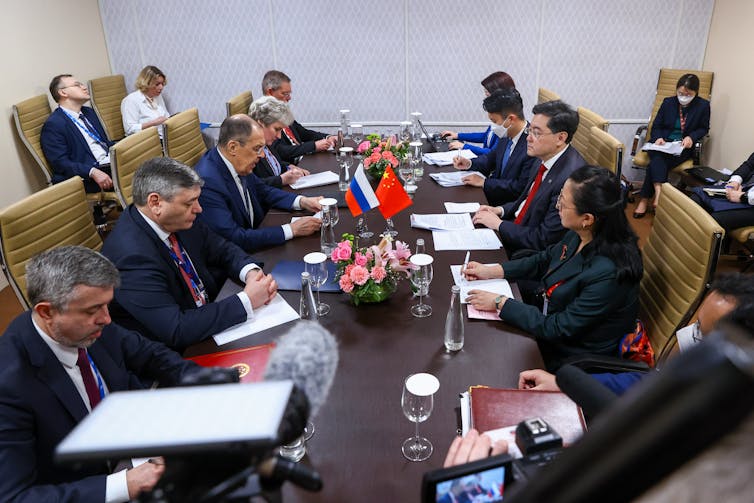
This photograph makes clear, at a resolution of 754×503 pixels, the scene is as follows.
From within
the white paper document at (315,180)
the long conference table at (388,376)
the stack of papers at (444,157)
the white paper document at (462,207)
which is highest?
the stack of papers at (444,157)

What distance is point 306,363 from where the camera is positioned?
0.68 metres

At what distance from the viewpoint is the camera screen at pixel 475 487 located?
97 cm

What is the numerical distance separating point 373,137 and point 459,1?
2.40m

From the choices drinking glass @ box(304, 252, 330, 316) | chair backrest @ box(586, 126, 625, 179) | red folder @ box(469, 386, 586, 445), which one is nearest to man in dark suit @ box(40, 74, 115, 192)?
drinking glass @ box(304, 252, 330, 316)

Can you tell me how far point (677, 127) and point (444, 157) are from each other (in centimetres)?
252

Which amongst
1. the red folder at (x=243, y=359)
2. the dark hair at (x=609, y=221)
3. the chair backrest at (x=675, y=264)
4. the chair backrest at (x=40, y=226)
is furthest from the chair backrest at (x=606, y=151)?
the chair backrest at (x=40, y=226)

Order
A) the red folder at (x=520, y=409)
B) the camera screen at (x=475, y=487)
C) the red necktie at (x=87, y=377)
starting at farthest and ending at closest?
the red necktie at (x=87, y=377)
the red folder at (x=520, y=409)
the camera screen at (x=475, y=487)

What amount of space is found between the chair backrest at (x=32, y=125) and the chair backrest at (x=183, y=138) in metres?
1.06

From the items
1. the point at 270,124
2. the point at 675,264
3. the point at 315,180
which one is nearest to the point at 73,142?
the point at 270,124

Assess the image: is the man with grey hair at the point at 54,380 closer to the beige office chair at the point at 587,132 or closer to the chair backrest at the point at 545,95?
the beige office chair at the point at 587,132

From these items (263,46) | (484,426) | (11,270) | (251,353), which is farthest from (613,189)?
(263,46)

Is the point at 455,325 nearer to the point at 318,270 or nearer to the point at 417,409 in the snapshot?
the point at 417,409

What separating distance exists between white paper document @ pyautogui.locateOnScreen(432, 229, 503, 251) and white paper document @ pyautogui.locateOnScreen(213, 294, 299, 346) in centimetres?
82

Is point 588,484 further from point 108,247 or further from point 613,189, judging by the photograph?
point 108,247
